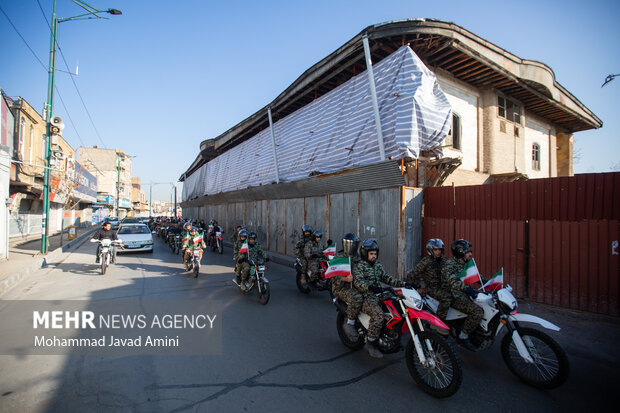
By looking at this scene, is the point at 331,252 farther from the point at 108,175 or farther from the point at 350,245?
the point at 108,175

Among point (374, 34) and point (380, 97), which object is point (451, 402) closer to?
point (380, 97)

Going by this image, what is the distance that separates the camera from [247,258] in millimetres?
7219

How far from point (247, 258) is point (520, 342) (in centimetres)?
546

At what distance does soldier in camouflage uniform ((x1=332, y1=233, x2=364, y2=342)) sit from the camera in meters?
4.01

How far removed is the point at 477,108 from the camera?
12.5 m

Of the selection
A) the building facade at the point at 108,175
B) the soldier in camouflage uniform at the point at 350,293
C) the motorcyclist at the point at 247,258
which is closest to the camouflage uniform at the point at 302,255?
the motorcyclist at the point at 247,258

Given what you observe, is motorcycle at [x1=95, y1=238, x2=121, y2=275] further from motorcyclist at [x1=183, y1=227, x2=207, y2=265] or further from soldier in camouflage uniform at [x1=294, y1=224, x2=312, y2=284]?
soldier in camouflage uniform at [x1=294, y1=224, x2=312, y2=284]

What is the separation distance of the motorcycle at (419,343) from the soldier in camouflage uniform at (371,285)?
0.10 metres

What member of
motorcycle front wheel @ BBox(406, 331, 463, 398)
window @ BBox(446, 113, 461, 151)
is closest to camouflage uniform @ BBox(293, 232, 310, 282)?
motorcycle front wheel @ BBox(406, 331, 463, 398)

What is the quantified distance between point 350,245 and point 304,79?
10718mm

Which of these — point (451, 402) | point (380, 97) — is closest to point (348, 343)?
point (451, 402)

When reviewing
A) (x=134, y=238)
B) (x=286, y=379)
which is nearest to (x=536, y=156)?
(x=286, y=379)

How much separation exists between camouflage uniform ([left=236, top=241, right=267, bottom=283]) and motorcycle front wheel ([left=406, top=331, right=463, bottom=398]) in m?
4.39

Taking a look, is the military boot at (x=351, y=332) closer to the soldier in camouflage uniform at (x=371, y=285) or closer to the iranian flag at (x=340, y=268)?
the soldier in camouflage uniform at (x=371, y=285)
